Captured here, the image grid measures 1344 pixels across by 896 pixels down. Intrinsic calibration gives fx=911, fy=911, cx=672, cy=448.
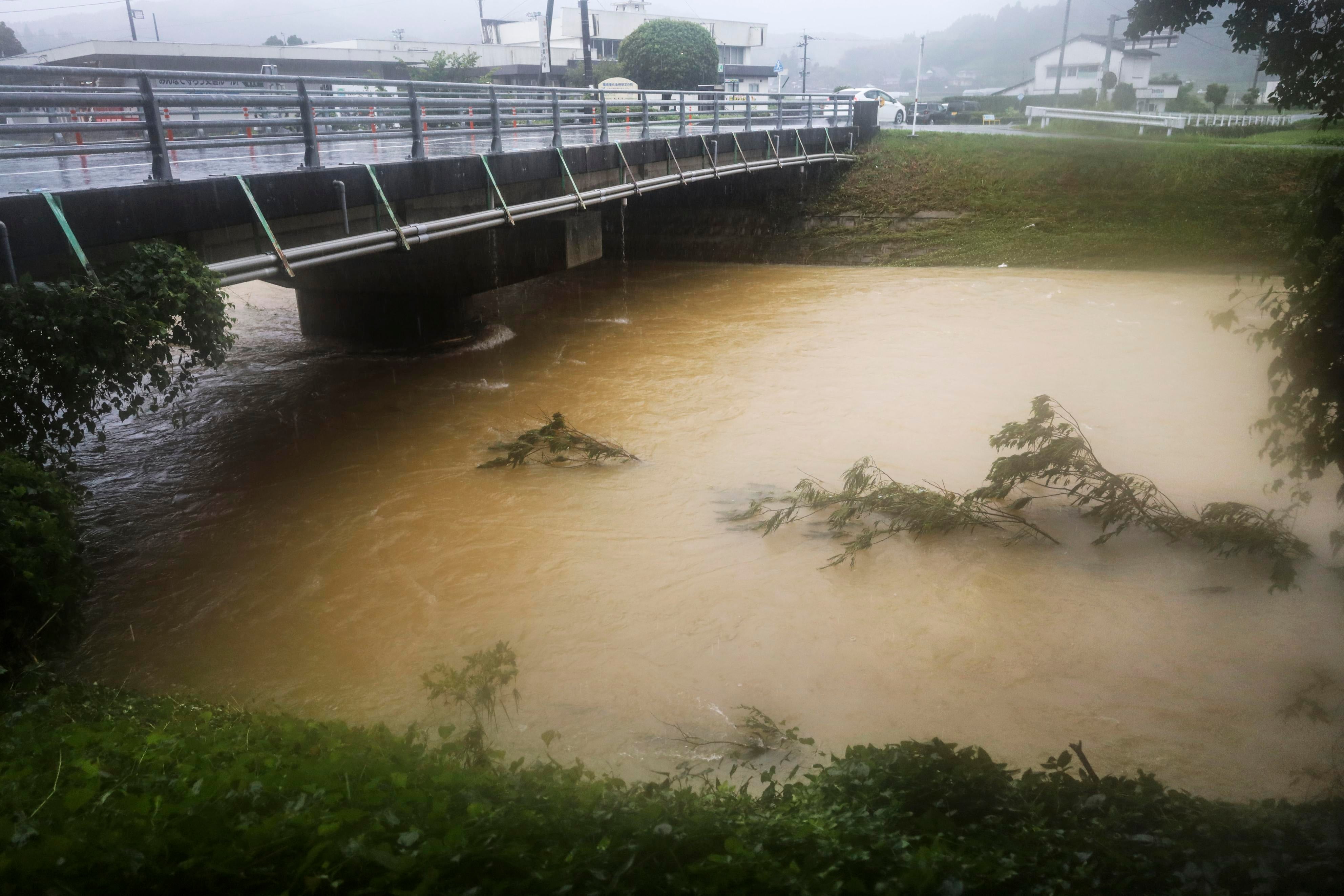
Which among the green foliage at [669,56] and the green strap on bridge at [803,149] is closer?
the green strap on bridge at [803,149]

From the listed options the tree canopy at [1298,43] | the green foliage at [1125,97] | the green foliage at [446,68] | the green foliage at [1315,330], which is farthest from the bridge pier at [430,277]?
the green foliage at [446,68]

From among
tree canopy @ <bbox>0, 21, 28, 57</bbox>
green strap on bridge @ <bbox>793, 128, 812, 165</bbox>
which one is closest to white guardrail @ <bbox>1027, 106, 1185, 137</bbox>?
green strap on bridge @ <bbox>793, 128, 812, 165</bbox>

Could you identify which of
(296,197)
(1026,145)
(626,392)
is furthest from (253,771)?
(1026,145)

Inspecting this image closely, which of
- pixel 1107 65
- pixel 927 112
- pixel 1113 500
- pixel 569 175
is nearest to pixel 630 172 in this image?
pixel 569 175

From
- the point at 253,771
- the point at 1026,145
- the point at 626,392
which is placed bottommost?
the point at 626,392

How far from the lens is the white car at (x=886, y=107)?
3416cm

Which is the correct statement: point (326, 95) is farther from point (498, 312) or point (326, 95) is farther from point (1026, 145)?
point (1026, 145)

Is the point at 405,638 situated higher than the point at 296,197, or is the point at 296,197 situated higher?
the point at 296,197

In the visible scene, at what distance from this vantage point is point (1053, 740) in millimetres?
5227

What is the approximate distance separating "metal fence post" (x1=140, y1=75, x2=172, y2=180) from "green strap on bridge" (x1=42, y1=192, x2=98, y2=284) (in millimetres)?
949

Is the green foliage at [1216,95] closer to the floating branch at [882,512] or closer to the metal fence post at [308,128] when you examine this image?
the floating branch at [882,512]

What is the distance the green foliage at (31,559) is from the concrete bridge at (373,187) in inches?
64.8

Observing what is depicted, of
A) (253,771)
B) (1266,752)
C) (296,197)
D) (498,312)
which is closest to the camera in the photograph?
(253,771)

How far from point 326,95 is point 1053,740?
807cm
